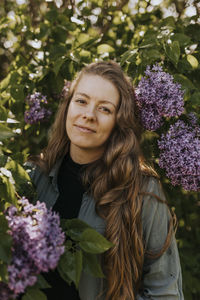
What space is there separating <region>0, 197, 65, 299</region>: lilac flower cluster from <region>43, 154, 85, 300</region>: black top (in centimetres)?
72

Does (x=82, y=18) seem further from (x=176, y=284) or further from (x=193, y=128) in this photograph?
(x=176, y=284)

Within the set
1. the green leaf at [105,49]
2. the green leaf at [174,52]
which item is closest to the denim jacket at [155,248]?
the green leaf at [174,52]

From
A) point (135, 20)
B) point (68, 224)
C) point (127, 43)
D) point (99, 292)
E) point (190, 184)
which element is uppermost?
point (135, 20)

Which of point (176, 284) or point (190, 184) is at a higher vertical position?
point (190, 184)

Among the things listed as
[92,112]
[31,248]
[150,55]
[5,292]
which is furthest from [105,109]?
[5,292]

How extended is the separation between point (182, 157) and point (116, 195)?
15.3 inches

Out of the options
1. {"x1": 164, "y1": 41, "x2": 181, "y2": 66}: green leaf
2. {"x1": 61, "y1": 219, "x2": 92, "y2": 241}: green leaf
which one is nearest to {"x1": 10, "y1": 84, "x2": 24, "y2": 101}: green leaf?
{"x1": 164, "y1": 41, "x2": 181, "y2": 66}: green leaf

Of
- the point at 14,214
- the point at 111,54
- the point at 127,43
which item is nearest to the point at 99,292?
the point at 14,214

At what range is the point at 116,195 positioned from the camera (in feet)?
6.38

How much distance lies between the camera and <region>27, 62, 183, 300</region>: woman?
1.89 m

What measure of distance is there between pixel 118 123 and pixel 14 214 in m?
0.91

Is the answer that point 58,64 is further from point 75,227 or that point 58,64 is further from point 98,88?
point 75,227

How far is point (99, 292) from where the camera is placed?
1889 mm

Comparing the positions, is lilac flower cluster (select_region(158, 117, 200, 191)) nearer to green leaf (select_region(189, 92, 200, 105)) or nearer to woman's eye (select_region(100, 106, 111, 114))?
green leaf (select_region(189, 92, 200, 105))
